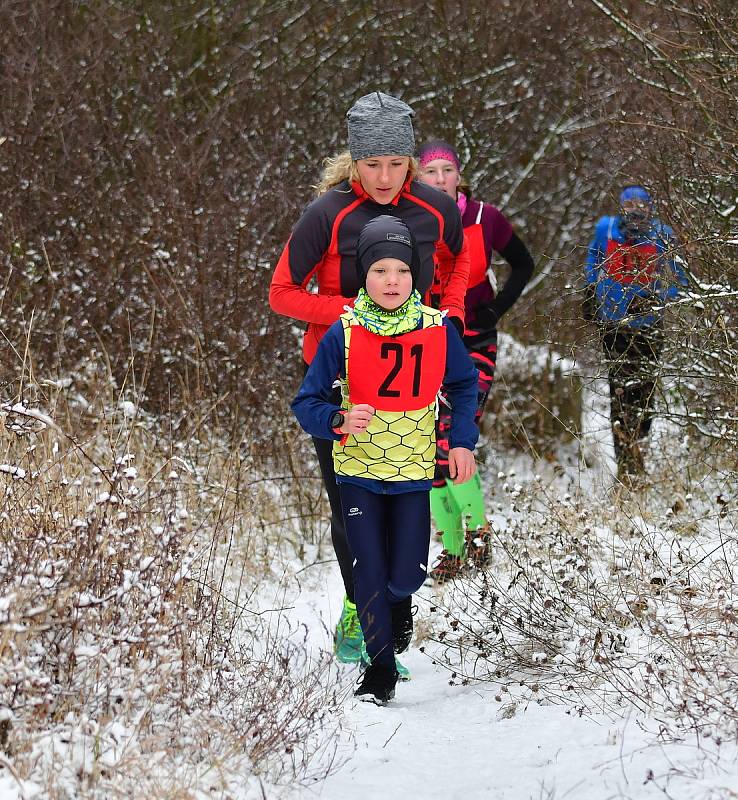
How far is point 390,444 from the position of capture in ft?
11.3

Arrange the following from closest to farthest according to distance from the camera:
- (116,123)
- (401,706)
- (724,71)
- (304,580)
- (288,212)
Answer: (401,706)
(724,71)
(304,580)
(288,212)
(116,123)

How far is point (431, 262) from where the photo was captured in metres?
3.78

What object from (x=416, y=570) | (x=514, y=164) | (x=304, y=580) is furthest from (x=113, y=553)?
(x=514, y=164)

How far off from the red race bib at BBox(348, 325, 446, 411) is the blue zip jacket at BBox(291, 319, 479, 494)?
68mm

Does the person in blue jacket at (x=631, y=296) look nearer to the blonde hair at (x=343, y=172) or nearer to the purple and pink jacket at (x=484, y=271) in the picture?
the purple and pink jacket at (x=484, y=271)

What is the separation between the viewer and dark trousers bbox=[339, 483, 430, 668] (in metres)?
3.49

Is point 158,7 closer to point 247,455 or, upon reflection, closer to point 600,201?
point 600,201

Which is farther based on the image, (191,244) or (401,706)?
(191,244)

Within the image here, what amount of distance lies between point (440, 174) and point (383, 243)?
1.42 meters

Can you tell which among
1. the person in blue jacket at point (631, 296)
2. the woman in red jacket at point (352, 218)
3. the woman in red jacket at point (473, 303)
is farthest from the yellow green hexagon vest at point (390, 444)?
the woman in red jacket at point (473, 303)

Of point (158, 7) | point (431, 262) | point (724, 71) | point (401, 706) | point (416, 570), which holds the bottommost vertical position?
point (401, 706)

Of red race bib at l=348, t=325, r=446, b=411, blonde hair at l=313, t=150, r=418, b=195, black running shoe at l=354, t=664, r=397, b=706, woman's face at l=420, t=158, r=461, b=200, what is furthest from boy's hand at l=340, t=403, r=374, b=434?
woman's face at l=420, t=158, r=461, b=200

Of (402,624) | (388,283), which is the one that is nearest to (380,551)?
(402,624)

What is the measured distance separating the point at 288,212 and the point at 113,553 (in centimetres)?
406
